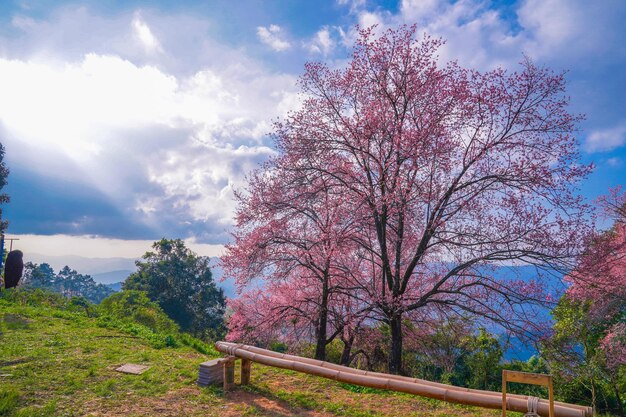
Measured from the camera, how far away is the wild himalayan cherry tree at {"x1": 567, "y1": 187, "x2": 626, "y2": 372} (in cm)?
848

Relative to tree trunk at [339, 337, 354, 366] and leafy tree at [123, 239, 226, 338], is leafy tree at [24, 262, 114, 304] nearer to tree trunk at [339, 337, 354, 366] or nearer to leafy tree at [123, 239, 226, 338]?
leafy tree at [123, 239, 226, 338]

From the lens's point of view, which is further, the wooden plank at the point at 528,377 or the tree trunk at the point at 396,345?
the tree trunk at the point at 396,345

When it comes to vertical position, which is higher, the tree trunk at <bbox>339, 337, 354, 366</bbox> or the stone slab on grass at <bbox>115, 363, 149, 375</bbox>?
the stone slab on grass at <bbox>115, 363, 149, 375</bbox>

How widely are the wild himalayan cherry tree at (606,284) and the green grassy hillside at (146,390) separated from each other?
13.1ft

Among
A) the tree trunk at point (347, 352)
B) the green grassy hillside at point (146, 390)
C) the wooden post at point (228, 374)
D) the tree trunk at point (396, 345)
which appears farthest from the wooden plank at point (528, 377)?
the tree trunk at point (347, 352)

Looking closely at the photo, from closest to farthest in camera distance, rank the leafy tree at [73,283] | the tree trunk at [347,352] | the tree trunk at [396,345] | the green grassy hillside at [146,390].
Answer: the green grassy hillside at [146,390]
the tree trunk at [396,345]
the tree trunk at [347,352]
the leafy tree at [73,283]

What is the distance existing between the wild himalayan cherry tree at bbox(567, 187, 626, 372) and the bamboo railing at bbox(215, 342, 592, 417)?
468 centimetres

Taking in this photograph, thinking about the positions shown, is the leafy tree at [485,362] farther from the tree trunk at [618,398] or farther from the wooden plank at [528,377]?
the wooden plank at [528,377]

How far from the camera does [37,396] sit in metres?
5.93

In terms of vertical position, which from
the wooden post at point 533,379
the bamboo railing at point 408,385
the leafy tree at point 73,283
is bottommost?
the leafy tree at point 73,283

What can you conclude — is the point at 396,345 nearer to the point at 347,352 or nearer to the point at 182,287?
the point at 347,352

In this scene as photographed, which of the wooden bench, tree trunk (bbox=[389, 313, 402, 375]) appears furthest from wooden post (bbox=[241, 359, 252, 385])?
tree trunk (bbox=[389, 313, 402, 375])

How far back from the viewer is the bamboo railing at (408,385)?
4.67m

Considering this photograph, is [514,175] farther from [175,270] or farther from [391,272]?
[175,270]
